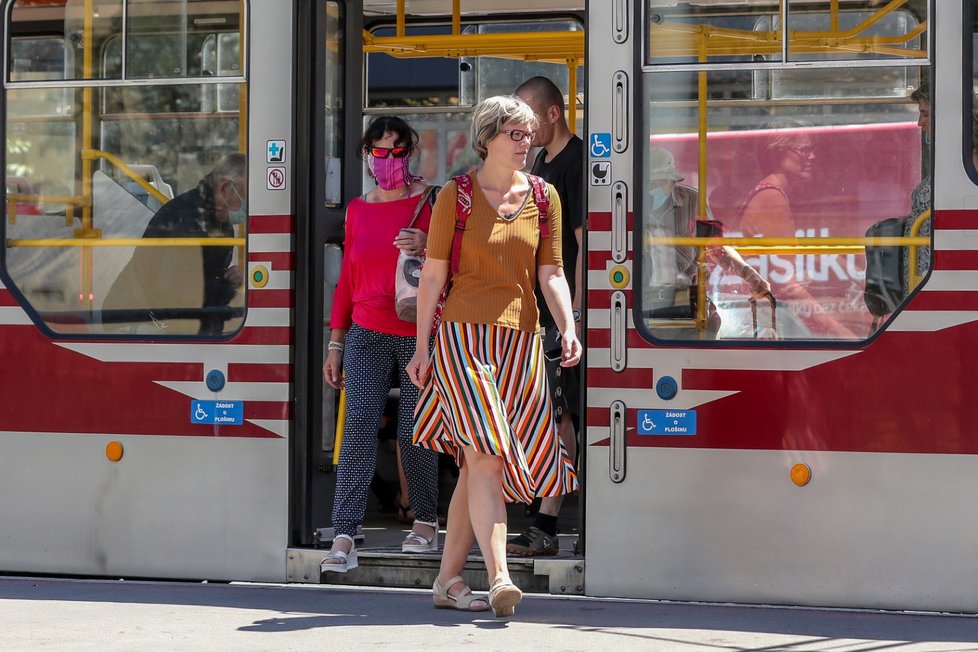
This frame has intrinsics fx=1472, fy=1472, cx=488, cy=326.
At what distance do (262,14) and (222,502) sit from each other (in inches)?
76.5

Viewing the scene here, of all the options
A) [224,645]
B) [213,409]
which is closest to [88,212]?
[213,409]

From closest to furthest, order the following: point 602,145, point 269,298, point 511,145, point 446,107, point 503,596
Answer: point 503,596
point 511,145
point 602,145
point 269,298
point 446,107

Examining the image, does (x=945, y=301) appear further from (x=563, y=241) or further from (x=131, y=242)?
(x=131, y=242)

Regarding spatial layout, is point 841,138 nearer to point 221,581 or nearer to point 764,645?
point 764,645

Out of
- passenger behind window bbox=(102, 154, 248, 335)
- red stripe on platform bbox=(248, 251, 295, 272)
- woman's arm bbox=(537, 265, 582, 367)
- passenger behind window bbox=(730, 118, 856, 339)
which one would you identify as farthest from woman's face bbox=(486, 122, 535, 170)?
passenger behind window bbox=(102, 154, 248, 335)

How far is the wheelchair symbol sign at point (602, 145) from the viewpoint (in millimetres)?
5453

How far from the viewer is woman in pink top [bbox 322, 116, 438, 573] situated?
570cm

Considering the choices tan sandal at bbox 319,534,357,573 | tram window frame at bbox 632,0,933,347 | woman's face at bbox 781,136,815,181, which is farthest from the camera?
tan sandal at bbox 319,534,357,573

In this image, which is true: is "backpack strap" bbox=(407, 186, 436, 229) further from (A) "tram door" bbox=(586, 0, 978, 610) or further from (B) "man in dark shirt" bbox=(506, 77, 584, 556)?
(A) "tram door" bbox=(586, 0, 978, 610)

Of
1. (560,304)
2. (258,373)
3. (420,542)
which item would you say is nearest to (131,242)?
(258,373)

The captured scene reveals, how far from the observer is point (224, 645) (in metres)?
4.84

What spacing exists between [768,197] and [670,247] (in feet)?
1.31

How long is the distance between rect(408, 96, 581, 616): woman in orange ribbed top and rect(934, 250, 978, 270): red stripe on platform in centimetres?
130

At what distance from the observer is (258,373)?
581 centimetres
